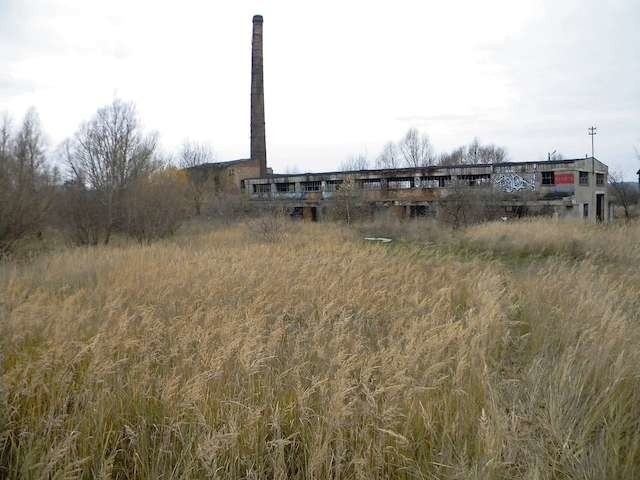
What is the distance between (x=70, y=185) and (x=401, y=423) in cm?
1806

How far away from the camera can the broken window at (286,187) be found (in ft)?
159

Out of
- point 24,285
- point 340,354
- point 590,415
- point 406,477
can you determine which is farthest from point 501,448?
point 24,285

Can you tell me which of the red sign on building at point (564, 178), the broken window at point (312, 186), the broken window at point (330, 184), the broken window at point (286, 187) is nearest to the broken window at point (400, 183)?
the broken window at point (330, 184)

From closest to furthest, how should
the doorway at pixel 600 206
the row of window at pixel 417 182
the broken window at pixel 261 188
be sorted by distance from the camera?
the row of window at pixel 417 182 < the doorway at pixel 600 206 < the broken window at pixel 261 188

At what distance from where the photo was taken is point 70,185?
17203mm

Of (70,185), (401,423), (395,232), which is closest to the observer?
(401,423)

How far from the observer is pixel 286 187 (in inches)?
1917

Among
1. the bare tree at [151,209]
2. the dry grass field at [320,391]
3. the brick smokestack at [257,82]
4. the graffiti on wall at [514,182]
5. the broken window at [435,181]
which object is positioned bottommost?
the dry grass field at [320,391]

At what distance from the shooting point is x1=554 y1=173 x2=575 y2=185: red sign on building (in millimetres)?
34456

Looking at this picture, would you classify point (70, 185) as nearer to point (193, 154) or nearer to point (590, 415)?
point (590, 415)

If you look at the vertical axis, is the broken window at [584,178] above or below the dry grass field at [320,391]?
above

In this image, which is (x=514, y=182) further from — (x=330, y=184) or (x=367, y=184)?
(x=330, y=184)

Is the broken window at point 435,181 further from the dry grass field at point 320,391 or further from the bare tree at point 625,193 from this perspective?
the dry grass field at point 320,391

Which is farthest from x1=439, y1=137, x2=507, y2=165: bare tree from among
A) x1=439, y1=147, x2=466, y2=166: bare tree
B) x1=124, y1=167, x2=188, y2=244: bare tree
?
x1=124, y1=167, x2=188, y2=244: bare tree
